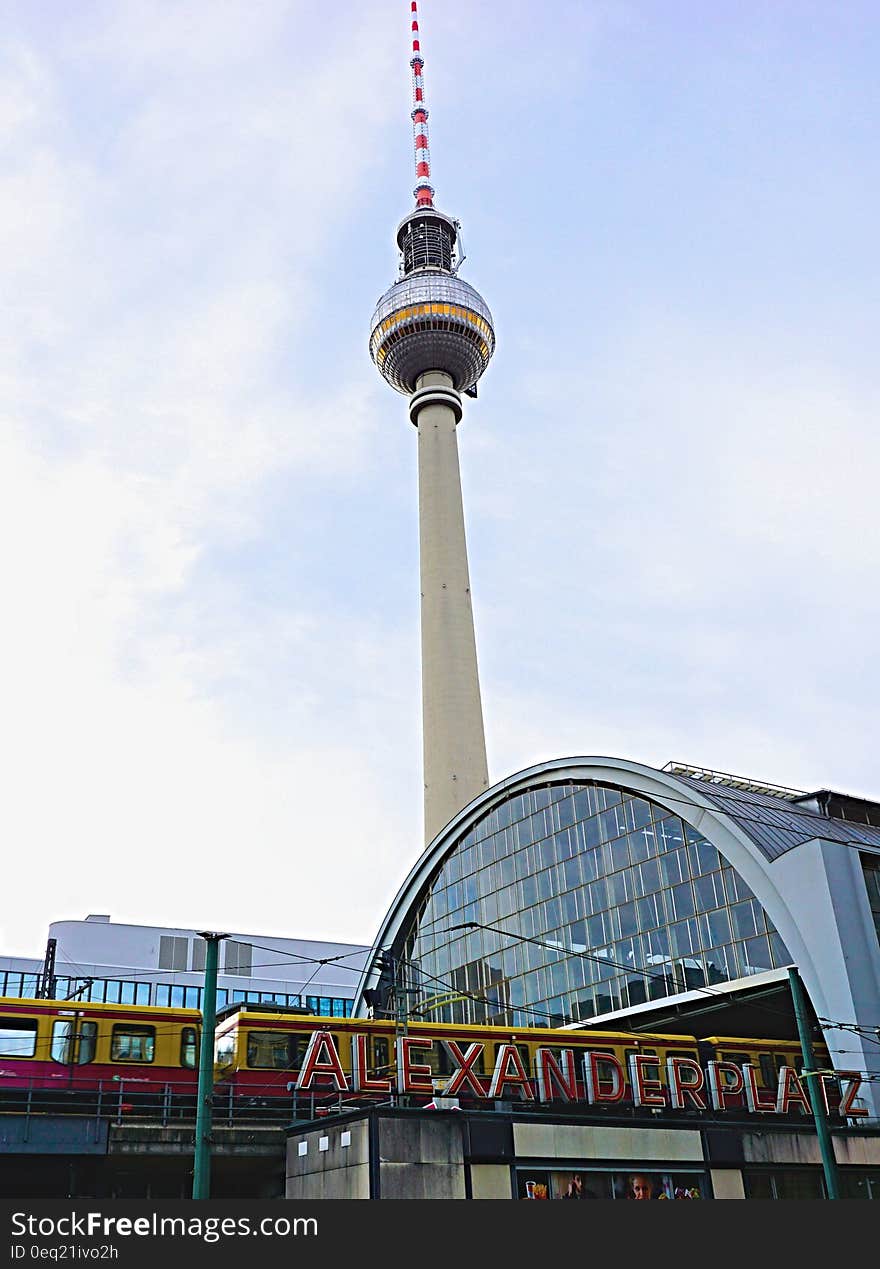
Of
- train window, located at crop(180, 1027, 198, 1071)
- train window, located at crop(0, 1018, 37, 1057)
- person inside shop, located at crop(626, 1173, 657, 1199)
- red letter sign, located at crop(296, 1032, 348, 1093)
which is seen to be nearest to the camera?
person inside shop, located at crop(626, 1173, 657, 1199)

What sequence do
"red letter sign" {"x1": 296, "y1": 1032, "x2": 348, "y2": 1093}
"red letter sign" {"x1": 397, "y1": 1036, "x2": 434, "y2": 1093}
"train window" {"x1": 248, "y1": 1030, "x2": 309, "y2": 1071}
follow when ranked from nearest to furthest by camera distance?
1. "red letter sign" {"x1": 397, "y1": 1036, "x2": 434, "y2": 1093}
2. "red letter sign" {"x1": 296, "y1": 1032, "x2": 348, "y2": 1093}
3. "train window" {"x1": 248, "y1": 1030, "x2": 309, "y2": 1071}

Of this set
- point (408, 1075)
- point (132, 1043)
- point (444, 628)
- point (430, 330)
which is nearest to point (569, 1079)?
point (408, 1075)

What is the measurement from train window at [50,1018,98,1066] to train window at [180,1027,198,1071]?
2558 millimetres

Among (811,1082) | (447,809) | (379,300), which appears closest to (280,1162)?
(811,1082)

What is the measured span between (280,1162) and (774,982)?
1975 centimetres

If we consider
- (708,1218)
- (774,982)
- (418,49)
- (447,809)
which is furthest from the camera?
(418,49)

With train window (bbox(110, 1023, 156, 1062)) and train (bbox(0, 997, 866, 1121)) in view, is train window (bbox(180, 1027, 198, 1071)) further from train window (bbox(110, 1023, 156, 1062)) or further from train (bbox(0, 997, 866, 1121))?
train window (bbox(110, 1023, 156, 1062))

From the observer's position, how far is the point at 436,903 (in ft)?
202

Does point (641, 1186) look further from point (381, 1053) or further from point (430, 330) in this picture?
point (430, 330)

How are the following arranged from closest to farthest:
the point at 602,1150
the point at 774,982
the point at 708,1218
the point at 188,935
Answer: the point at 708,1218 < the point at 602,1150 < the point at 774,982 < the point at 188,935

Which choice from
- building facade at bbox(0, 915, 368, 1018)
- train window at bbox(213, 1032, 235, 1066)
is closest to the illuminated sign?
train window at bbox(213, 1032, 235, 1066)

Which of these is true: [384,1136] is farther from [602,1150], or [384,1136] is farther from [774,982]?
[774,982]

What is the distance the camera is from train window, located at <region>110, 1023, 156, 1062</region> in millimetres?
33900

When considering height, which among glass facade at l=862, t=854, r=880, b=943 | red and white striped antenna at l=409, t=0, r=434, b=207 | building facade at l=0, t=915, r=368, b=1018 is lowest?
glass facade at l=862, t=854, r=880, b=943
